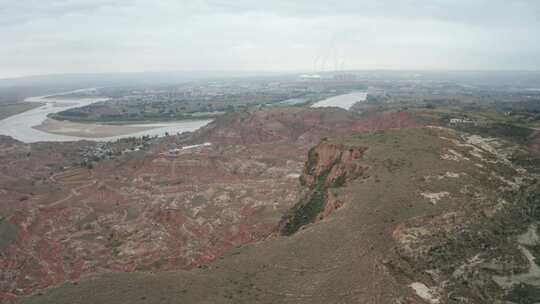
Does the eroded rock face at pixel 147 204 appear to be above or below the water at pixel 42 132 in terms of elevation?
below

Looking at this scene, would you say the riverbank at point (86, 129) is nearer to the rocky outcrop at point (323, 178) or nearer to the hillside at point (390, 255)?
the rocky outcrop at point (323, 178)

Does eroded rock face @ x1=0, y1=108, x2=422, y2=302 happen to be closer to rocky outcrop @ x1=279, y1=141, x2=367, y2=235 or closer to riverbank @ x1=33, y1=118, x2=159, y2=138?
rocky outcrop @ x1=279, y1=141, x2=367, y2=235

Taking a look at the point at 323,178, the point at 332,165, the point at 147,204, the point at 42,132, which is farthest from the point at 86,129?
the point at 332,165

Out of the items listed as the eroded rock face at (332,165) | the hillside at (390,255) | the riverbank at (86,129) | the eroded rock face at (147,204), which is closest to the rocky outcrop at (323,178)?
the eroded rock face at (332,165)

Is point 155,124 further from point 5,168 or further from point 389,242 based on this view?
point 389,242

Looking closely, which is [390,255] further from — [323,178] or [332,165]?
[332,165]

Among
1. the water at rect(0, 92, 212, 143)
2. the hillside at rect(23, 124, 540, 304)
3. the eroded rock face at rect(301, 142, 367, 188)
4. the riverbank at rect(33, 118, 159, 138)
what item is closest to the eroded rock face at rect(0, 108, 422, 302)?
the eroded rock face at rect(301, 142, 367, 188)
